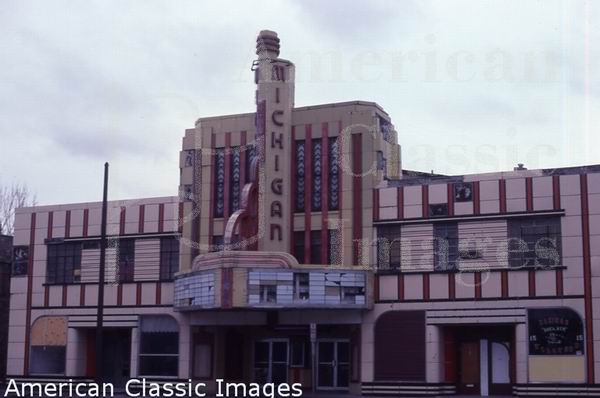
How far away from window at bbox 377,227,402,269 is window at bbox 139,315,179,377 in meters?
10.0

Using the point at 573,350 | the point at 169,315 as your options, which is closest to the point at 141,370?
the point at 169,315

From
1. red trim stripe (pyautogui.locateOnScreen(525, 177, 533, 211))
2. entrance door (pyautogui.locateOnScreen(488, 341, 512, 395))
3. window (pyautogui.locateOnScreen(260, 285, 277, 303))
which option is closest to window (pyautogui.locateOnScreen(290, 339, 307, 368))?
window (pyautogui.locateOnScreen(260, 285, 277, 303))

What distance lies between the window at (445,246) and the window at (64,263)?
17255 mm

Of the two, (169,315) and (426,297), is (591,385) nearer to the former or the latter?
(426,297)

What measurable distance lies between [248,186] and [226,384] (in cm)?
846

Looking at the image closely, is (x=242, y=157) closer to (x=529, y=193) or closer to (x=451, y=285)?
(x=451, y=285)

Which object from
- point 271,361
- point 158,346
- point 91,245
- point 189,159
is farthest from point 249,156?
point 158,346

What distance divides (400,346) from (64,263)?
17.0 metres

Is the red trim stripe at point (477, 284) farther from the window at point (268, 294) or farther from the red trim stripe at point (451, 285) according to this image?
the window at point (268, 294)

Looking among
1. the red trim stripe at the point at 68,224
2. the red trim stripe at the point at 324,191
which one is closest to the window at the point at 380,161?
the red trim stripe at the point at 324,191

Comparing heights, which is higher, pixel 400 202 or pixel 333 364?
pixel 400 202

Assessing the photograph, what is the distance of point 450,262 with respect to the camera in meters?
39.8

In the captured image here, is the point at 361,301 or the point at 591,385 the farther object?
the point at 361,301

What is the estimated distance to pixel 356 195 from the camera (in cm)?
4172
